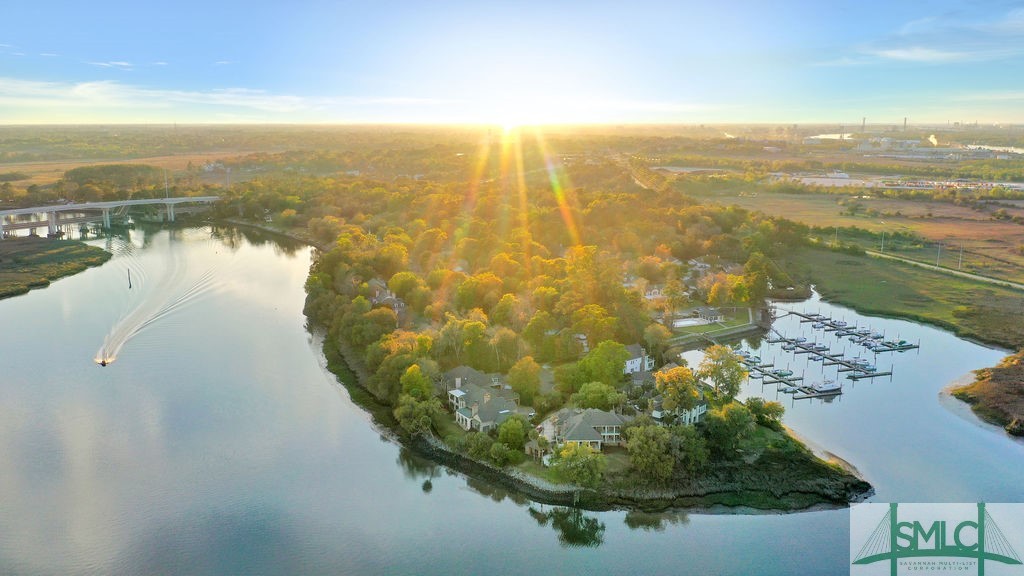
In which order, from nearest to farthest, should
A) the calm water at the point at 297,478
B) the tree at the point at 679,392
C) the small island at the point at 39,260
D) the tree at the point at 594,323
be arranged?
1. the calm water at the point at 297,478
2. the tree at the point at 679,392
3. the tree at the point at 594,323
4. the small island at the point at 39,260

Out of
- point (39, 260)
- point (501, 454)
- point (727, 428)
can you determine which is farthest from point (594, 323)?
point (39, 260)

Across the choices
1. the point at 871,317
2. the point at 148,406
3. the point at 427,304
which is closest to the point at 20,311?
the point at 148,406

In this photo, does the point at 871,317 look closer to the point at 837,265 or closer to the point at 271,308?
the point at 837,265

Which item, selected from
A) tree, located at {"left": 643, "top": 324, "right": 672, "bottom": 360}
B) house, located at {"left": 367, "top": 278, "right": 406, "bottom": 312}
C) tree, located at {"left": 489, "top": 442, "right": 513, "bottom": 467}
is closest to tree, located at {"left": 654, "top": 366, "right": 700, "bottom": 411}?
tree, located at {"left": 489, "top": 442, "right": 513, "bottom": 467}

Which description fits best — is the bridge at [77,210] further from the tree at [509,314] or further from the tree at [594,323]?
the tree at [594,323]

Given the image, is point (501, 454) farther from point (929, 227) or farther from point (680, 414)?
point (929, 227)

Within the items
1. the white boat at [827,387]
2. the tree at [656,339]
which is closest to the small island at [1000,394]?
the white boat at [827,387]
